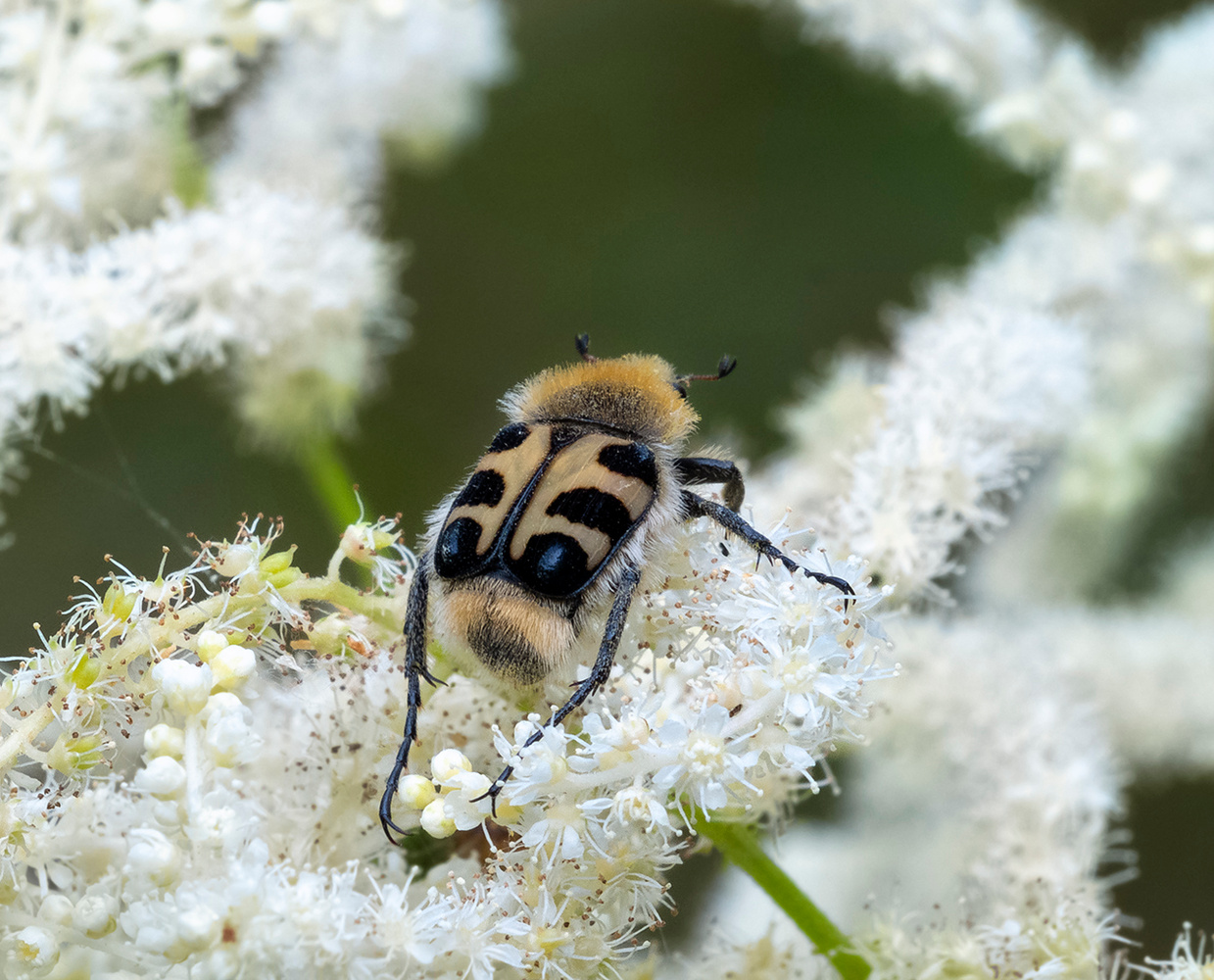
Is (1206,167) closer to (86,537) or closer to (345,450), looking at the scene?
(345,450)

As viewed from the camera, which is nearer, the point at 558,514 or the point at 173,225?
the point at 558,514

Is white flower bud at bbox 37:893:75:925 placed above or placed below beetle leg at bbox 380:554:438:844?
below

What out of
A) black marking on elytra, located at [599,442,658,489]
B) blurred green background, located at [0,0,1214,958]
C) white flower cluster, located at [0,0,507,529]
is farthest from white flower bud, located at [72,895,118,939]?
blurred green background, located at [0,0,1214,958]

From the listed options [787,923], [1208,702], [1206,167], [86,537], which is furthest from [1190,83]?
[86,537]

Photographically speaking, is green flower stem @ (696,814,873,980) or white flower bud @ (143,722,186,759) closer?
white flower bud @ (143,722,186,759)

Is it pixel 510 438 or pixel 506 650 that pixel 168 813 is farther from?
pixel 510 438

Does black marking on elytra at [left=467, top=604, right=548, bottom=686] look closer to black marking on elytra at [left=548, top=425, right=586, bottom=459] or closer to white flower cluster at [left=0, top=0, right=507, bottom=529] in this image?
black marking on elytra at [left=548, top=425, right=586, bottom=459]

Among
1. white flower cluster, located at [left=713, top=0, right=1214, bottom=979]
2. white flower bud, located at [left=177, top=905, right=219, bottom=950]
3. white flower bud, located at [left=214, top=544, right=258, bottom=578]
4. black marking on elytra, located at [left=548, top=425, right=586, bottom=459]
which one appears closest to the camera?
white flower bud, located at [left=177, top=905, right=219, bottom=950]

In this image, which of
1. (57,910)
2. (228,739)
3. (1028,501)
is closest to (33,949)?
(57,910)
